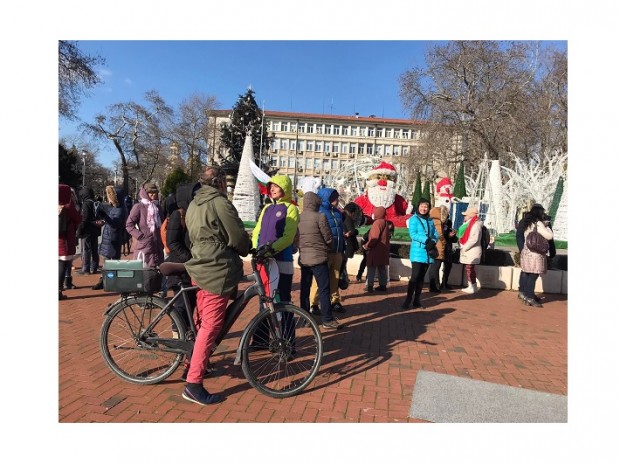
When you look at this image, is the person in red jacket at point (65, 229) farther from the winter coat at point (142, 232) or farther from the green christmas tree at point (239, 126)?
the green christmas tree at point (239, 126)

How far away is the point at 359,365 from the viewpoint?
4215 millimetres

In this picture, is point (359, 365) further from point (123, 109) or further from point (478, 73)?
point (123, 109)

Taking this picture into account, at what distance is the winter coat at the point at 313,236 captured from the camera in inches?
203

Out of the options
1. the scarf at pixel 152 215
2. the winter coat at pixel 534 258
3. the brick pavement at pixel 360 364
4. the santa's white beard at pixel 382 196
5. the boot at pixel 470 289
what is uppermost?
the santa's white beard at pixel 382 196

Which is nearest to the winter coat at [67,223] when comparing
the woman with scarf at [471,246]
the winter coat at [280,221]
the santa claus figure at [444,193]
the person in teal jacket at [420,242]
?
the winter coat at [280,221]

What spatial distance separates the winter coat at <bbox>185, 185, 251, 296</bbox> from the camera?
10.4ft

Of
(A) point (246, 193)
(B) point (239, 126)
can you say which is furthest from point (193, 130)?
(A) point (246, 193)

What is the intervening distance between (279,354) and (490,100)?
107ft

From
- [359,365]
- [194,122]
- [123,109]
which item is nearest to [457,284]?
[359,365]

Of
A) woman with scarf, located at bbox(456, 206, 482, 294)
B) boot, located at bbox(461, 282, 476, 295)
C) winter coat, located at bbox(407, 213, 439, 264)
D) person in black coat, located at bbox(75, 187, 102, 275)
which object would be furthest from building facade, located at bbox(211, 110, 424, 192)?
winter coat, located at bbox(407, 213, 439, 264)

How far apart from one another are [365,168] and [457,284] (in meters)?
17.9

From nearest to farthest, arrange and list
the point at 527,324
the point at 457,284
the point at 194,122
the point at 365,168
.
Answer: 1. the point at 527,324
2. the point at 457,284
3. the point at 365,168
4. the point at 194,122

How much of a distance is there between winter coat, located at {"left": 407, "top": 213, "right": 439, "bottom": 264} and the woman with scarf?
73.0 inches

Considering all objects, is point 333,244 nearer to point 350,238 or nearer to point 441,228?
point 350,238
